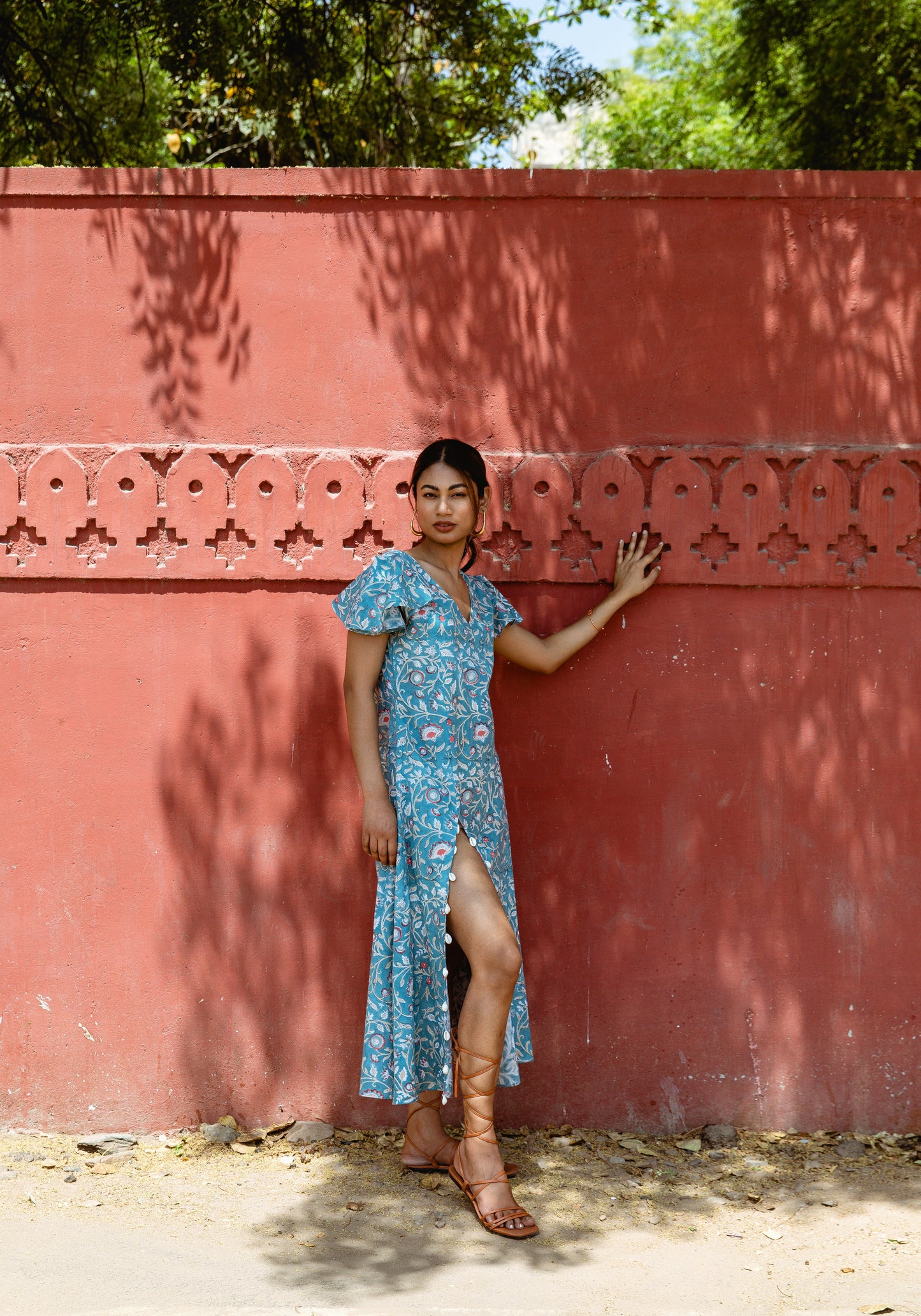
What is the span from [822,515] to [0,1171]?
299cm

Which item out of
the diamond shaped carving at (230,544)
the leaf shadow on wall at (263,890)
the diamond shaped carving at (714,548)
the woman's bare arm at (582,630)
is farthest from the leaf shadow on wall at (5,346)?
the diamond shaped carving at (714,548)

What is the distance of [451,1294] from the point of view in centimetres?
277

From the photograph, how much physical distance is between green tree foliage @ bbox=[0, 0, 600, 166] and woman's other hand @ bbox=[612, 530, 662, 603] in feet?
14.1

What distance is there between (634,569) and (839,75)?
6271mm

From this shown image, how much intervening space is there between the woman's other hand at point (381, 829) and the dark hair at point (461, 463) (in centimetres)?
81

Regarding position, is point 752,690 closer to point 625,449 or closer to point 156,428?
point 625,449

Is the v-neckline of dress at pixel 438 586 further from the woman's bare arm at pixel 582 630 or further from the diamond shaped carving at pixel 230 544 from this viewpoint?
the diamond shaped carving at pixel 230 544

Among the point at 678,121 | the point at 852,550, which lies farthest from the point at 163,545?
the point at 678,121

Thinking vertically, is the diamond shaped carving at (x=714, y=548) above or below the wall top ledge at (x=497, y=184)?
below

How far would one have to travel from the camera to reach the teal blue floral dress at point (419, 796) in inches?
123

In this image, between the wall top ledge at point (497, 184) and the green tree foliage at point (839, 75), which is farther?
the green tree foliage at point (839, 75)

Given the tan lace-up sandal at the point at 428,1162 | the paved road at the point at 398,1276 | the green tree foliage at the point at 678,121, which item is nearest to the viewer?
the paved road at the point at 398,1276

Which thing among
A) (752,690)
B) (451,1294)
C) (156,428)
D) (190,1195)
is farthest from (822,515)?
(190,1195)

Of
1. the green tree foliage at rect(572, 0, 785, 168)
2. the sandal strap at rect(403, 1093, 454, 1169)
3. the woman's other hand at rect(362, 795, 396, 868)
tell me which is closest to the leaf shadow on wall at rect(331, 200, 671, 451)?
the woman's other hand at rect(362, 795, 396, 868)
